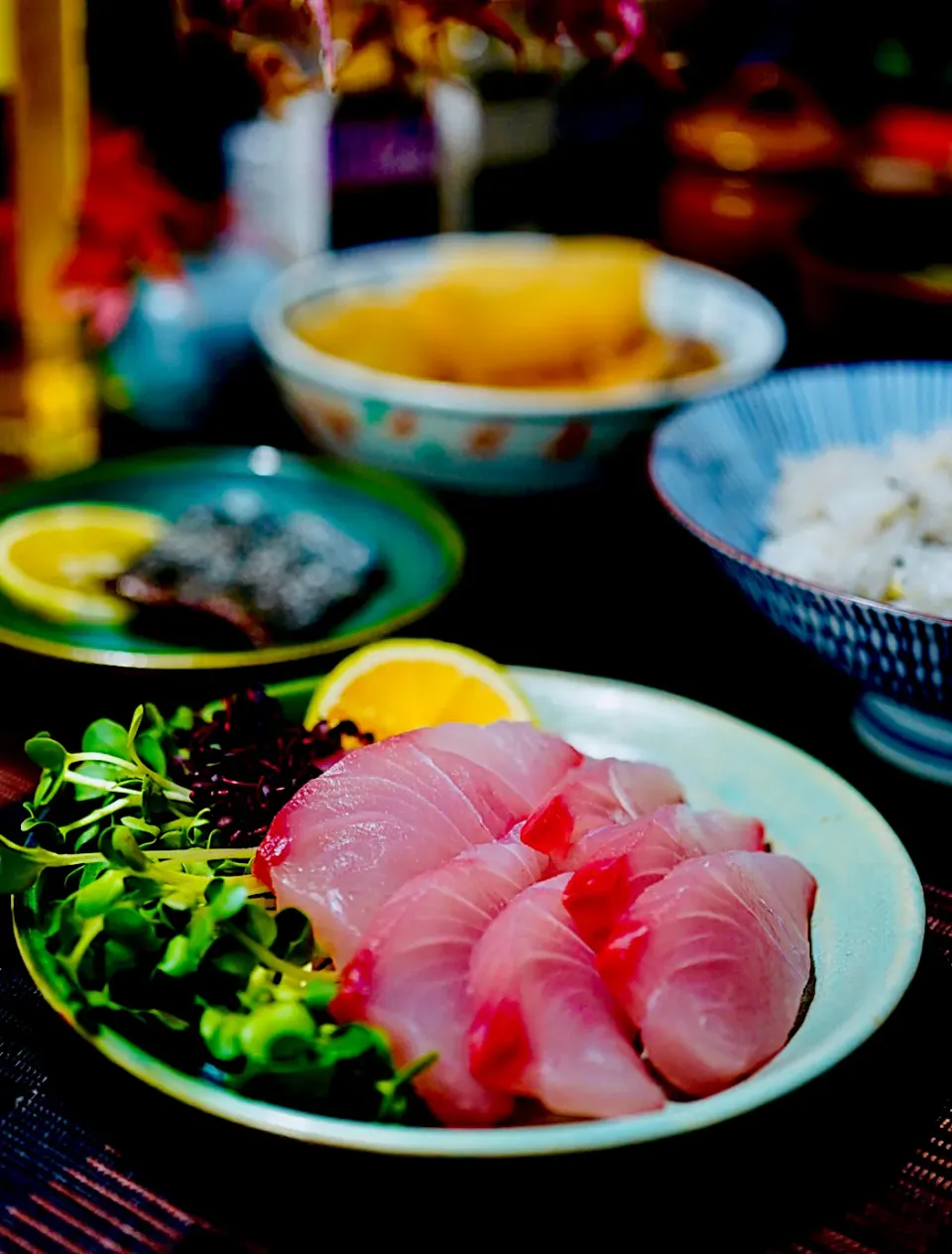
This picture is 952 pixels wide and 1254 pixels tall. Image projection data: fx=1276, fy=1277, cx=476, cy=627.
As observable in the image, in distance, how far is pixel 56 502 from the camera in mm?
1685

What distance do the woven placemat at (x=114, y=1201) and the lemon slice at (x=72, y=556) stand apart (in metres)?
0.64

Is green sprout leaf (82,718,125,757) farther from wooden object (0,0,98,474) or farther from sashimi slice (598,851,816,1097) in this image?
wooden object (0,0,98,474)

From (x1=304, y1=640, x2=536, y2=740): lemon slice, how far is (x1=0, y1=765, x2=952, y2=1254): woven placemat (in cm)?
42

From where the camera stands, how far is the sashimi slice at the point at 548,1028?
2.62ft

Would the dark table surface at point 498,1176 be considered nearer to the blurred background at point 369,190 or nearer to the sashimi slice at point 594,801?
the sashimi slice at point 594,801

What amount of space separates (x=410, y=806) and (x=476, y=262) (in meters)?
1.39

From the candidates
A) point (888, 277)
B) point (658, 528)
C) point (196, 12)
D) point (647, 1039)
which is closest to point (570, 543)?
point (658, 528)

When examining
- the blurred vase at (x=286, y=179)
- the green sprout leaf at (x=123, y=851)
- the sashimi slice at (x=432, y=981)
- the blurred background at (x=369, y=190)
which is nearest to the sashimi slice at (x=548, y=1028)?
the sashimi slice at (x=432, y=981)

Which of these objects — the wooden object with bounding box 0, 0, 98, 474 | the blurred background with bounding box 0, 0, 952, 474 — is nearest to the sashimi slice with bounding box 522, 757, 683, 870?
the blurred background with bounding box 0, 0, 952, 474

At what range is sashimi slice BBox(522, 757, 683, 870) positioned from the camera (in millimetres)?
964

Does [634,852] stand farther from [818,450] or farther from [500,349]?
[500,349]

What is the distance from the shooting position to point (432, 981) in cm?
84

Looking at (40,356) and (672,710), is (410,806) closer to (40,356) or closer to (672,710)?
(672,710)

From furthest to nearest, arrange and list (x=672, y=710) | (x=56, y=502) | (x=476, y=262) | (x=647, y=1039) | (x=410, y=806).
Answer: (x=476, y=262), (x=56, y=502), (x=672, y=710), (x=410, y=806), (x=647, y=1039)
